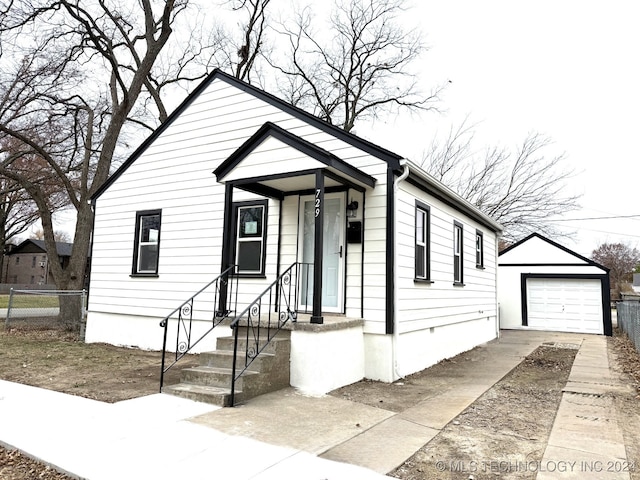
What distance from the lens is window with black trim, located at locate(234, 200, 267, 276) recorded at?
841cm

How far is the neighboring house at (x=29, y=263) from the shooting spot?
49.8m

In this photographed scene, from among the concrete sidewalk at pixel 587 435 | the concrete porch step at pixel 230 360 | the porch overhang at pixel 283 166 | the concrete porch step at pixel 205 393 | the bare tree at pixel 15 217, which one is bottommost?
the concrete sidewalk at pixel 587 435

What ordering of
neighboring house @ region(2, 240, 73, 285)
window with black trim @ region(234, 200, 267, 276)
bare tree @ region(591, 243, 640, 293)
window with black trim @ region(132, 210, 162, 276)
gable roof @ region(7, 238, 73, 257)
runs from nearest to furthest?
window with black trim @ region(234, 200, 267, 276) < window with black trim @ region(132, 210, 162, 276) < gable roof @ region(7, 238, 73, 257) < neighboring house @ region(2, 240, 73, 285) < bare tree @ region(591, 243, 640, 293)

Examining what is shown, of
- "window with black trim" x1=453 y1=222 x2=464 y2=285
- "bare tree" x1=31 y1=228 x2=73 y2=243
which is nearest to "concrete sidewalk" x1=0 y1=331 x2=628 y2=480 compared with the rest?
"window with black trim" x1=453 y1=222 x2=464 y2=285

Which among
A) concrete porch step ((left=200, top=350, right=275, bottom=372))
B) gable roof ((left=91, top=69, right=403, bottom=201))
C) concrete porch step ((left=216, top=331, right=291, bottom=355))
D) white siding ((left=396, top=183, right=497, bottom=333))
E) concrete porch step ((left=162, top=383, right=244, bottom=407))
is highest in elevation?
gable roof ((left=91, top=69, right=403, bottom=201))

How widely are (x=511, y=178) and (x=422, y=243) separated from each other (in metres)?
19.0

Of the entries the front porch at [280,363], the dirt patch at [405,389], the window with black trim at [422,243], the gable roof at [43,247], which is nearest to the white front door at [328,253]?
the front porch at [280,363]

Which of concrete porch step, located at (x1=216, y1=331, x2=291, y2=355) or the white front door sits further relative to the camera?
the white front door

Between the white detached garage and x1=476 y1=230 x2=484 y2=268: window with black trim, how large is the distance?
5705 mm

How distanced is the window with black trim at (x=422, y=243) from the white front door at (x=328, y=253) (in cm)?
155

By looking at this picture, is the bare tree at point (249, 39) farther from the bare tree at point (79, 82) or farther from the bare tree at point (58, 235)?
the bare tree at point (58, 235)

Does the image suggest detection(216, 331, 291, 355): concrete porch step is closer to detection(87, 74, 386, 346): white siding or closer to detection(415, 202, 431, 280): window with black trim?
detection(87, 74, 386, 346): white siding

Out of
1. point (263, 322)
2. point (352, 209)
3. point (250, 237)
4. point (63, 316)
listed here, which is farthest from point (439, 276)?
point (63, 316)

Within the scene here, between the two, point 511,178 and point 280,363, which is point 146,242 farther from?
point 511,178
